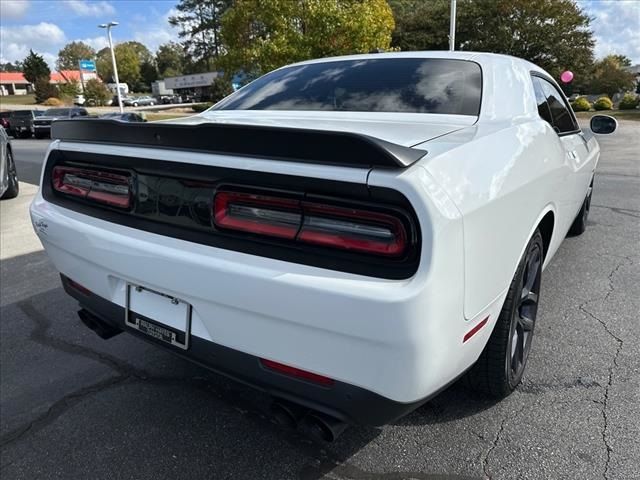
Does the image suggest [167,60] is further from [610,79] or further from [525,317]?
[525,317]

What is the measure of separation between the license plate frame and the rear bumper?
0.03 meters

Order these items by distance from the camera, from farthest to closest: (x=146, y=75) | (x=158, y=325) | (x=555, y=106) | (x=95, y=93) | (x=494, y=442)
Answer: (x=146, y=75)
(x=95, y=93)
(x=555, y=106)
(x=494, y=442)
(x=158, y=325)

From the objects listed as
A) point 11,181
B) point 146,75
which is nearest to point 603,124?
point 11,181

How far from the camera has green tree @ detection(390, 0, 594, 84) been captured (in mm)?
37969

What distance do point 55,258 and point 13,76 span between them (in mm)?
134872

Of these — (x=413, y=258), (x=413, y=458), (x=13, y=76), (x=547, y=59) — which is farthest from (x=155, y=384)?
(x=13, y=76)

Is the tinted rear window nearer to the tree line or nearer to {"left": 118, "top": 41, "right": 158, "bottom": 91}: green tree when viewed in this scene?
the tree line

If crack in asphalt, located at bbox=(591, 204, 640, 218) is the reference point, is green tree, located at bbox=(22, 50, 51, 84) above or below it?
above

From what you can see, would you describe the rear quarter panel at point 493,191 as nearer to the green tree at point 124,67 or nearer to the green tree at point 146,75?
the green tree at point 124,67

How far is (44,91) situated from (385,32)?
56952mm

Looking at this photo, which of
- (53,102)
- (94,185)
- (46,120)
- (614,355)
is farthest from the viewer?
(53,102)

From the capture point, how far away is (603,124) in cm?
416

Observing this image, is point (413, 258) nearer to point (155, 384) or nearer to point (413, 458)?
Answer: point (413, 458)

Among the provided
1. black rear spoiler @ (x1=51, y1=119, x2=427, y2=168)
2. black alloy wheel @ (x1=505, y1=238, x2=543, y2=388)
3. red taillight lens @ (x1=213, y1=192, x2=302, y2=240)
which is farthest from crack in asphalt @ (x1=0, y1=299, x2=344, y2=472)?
black rear spoiler @ (x1=51, y1=119, x2=427, y2=168)
